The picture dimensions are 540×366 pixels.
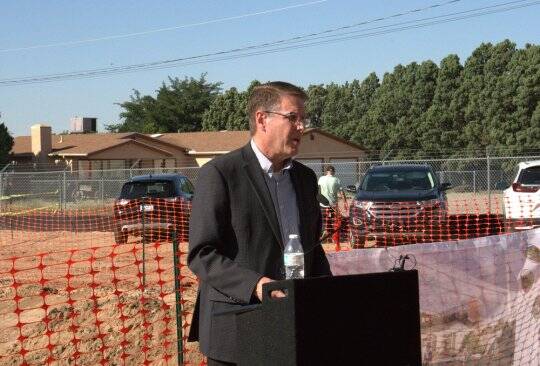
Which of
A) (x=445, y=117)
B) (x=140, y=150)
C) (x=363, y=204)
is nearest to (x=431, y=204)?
(x=363, y=204)

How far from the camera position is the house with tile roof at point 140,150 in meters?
47.6

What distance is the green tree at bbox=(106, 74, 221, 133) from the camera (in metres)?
78.2

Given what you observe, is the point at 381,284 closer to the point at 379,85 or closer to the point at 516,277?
the point at 516,277

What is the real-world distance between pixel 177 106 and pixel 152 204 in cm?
6043

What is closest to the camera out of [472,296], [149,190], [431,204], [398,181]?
[472,296]

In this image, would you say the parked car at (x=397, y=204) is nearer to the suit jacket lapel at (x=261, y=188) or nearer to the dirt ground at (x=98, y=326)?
the dirt ground at (x=98, y=326)

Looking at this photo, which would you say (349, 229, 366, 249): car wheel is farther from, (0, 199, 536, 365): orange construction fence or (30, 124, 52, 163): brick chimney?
(30, 124, 52, 163): brick chimney

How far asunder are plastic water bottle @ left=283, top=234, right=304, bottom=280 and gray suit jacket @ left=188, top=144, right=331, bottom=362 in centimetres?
4

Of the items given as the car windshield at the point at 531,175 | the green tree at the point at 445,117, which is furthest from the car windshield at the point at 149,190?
the green tree at the point at 445,117

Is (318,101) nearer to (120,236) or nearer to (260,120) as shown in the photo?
(120,236)

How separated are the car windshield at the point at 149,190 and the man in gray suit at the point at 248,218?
52.8 ft

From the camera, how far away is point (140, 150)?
160 ft

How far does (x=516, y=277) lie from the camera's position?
6527 mm

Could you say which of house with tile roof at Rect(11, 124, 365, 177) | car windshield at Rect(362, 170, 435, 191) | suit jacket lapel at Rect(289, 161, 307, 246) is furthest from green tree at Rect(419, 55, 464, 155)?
suit jacket lapel at Rect(289, 161, 307, 246)
